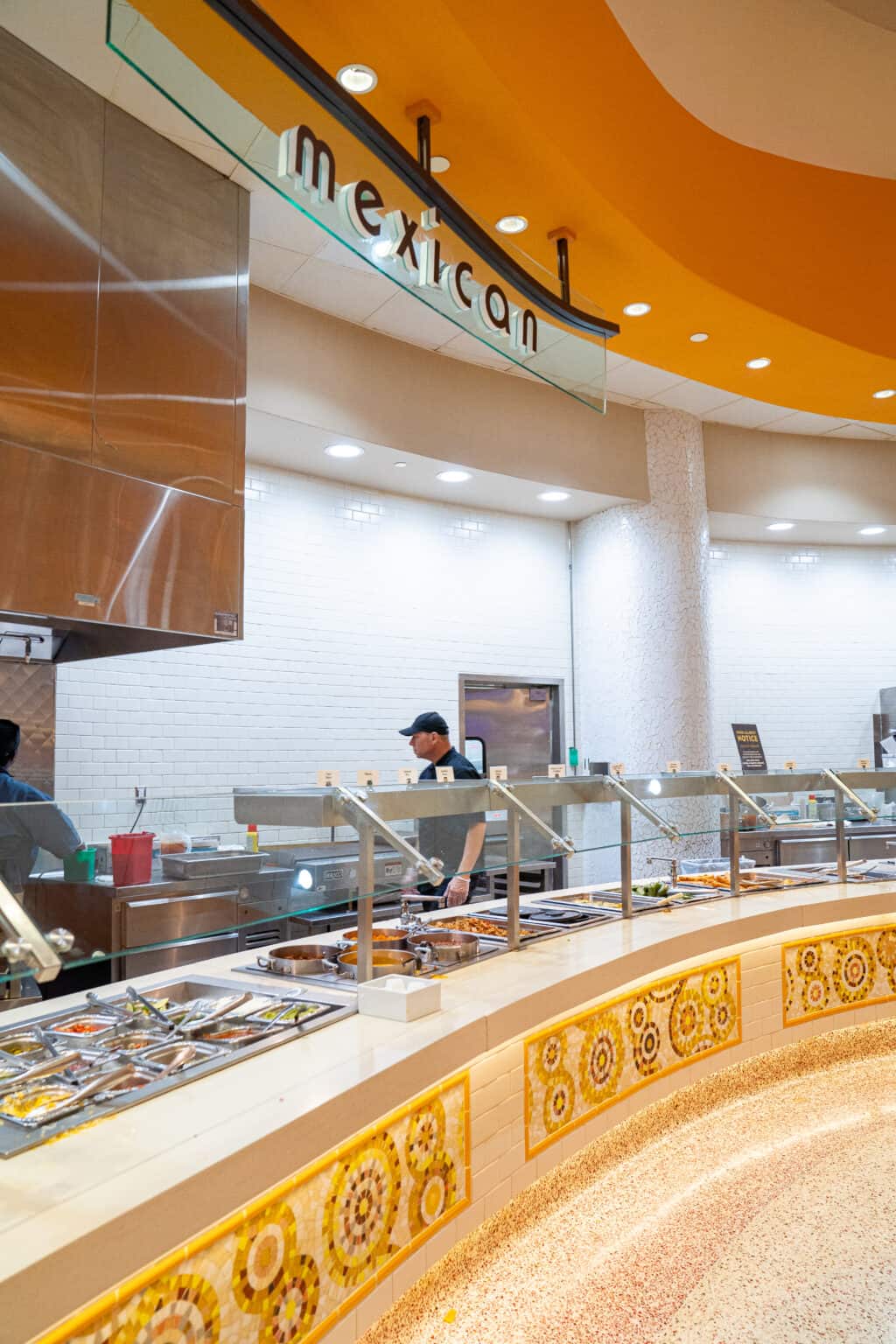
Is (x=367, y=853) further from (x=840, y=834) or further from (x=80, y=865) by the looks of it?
(x=840, y=834)

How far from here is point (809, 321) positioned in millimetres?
4312

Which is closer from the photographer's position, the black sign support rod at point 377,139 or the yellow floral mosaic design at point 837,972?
the black sign support rod at point 377,139

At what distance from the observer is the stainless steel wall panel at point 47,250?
3.33 m

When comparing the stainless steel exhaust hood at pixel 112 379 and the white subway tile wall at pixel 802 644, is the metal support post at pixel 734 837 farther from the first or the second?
the white subway tile wall at pixel 802 644

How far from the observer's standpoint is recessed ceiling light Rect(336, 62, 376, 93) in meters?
2.50

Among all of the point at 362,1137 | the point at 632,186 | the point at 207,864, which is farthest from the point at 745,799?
the point at 207,864

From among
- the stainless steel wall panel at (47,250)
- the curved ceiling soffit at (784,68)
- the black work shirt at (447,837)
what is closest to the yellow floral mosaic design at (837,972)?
the black work shirt at (447,837)

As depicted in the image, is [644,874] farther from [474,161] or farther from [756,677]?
[474,161]

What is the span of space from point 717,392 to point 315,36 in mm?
4613

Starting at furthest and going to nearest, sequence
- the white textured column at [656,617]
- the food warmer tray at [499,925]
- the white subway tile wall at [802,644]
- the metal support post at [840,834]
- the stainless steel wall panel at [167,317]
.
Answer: the white subway tile wall at [802,644]
the white textured column at [656,617]
the metal support post at [840,834]
the stainless steel wall panel at [167,317]
the food warmer tray at [499,925]

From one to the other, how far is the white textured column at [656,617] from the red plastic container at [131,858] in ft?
16.7

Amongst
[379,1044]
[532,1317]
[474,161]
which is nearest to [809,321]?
[474,161]

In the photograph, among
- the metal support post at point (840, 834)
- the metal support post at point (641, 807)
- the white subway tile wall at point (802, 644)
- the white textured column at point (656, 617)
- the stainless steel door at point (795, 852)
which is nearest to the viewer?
the metal support post at point (641, 807)

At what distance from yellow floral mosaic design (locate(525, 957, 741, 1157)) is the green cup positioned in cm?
133
